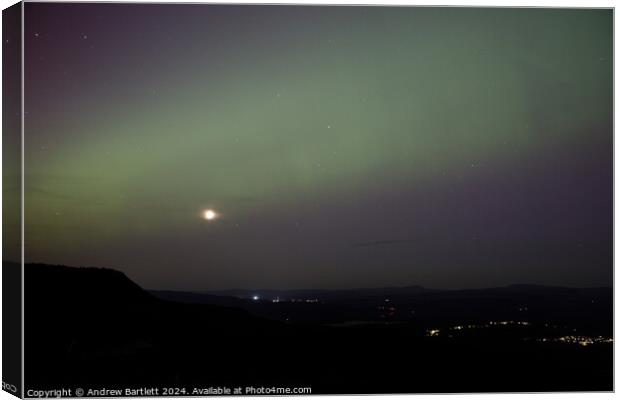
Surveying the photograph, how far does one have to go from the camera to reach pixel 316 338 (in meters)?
6.88

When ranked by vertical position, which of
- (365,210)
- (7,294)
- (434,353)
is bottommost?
(434,353)

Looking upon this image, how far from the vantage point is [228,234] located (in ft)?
22.9

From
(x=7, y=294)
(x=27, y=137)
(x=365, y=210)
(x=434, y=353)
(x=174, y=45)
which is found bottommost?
(x=434, y=353)

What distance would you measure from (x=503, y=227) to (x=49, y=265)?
3340 millimetres

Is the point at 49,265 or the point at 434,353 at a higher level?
the point at 49,265

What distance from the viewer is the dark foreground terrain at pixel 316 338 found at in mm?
6684

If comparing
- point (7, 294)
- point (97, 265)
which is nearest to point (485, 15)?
point (97, 265)

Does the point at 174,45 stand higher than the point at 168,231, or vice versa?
the point at 174,45

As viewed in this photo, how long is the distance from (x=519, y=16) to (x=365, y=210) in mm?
1832

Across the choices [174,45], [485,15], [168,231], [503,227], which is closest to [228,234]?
[168,231]

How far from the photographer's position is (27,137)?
21.9ft

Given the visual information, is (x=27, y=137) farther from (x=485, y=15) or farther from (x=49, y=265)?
(x=485, y=15)

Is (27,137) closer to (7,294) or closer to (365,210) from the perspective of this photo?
(7,294)

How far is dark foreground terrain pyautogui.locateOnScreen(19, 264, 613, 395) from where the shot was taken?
21.9 feet
